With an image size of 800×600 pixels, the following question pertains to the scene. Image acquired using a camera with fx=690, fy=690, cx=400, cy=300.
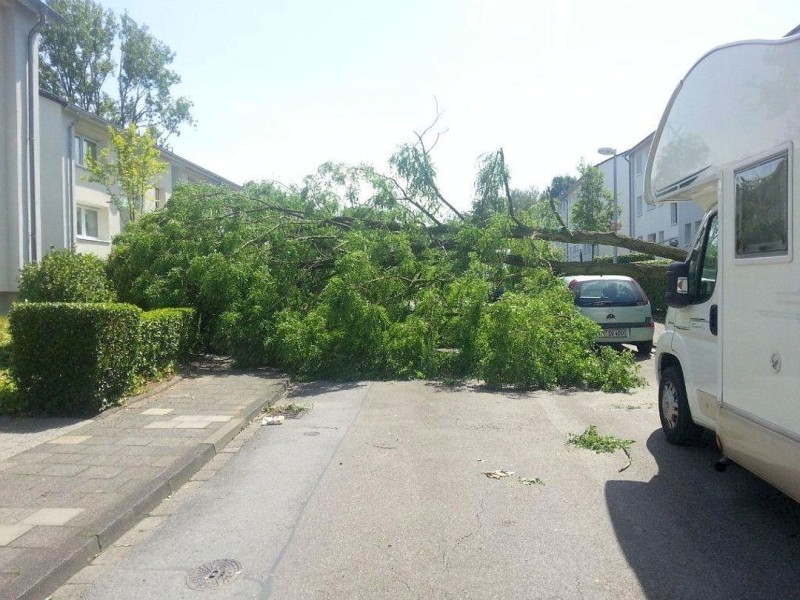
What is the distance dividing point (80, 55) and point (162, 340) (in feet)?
138

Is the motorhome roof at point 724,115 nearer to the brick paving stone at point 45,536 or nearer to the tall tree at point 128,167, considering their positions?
the brick paving stone at point 45,536

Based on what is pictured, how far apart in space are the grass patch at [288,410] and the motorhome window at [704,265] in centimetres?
499

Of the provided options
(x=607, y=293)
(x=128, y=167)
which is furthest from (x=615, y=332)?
(x=128, y=167)

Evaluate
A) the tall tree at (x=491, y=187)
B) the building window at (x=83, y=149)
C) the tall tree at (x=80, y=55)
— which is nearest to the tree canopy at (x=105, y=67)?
the tall tree at (x=80, y=55)

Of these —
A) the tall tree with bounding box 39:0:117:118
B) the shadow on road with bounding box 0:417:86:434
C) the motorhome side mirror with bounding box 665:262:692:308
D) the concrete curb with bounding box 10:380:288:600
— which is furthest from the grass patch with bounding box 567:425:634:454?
the tall tree with bounding box 39:0:117:118

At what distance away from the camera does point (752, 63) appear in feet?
14.8

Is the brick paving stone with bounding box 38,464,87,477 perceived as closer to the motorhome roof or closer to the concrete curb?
the concrete curb

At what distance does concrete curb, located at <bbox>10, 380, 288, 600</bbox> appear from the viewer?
377 cm

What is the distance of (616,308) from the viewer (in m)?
13.5

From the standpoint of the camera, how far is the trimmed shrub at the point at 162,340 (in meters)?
9.71

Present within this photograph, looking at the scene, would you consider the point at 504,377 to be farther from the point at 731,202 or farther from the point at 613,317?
the point at 731,202

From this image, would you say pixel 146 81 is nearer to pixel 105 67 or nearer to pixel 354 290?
pixel 105 67

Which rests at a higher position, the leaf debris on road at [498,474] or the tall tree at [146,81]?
the tall tree at [146,81]

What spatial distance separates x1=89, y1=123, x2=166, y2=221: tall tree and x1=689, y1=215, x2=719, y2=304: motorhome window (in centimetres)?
2224
